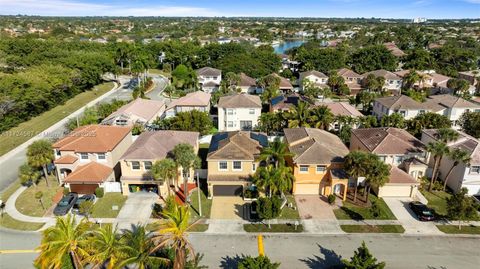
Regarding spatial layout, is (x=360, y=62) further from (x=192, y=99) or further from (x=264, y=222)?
(x=264, y=222)

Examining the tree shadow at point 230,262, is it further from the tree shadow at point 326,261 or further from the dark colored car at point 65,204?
the dark colored car at point 65,204

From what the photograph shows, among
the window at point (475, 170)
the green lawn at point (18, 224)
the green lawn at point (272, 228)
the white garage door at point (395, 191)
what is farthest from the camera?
the white garage door at point (395, 191)

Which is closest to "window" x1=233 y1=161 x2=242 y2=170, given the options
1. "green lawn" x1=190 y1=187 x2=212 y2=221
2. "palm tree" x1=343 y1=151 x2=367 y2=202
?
"green lawn" x1=190 y1=187 x2=212 y2=221

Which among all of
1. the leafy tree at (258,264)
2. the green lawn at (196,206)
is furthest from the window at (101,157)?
the leafy tree at (258,264)

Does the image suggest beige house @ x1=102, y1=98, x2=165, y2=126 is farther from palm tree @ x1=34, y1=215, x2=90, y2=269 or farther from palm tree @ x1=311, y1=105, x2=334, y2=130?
palm tree @ x1=34, y1=215, x2=90, y2=269

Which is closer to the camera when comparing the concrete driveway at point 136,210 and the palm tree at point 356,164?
the concrete driveway at point 136,210
